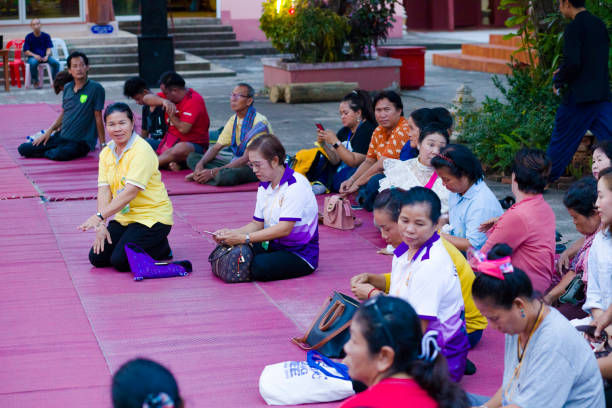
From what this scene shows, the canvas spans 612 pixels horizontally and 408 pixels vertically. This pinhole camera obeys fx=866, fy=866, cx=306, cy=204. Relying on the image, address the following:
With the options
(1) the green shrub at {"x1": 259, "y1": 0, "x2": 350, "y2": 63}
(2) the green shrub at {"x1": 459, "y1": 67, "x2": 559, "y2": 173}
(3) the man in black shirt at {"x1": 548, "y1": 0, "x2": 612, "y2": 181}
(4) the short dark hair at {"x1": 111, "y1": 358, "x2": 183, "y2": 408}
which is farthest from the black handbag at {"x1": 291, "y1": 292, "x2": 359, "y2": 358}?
(1) the green shrub at {"x1": 259, "y1": 0, "x2": 350, "y2": 63}

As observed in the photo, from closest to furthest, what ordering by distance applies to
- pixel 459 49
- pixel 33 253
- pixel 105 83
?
pixel 33 253 < pixel 105 83 < pixel 459 49

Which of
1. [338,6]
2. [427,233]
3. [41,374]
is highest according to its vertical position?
[338,6]

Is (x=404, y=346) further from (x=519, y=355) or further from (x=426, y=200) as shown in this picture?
(x=426, y=200)

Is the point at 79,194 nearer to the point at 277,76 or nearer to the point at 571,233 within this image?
the point at 571,233

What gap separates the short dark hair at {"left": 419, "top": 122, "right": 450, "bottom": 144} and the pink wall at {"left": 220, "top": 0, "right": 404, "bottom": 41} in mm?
17629

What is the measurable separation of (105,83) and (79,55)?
8.21 meters

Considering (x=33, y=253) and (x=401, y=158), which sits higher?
(x=401, y=158)

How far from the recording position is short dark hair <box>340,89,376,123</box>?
25.2 feet

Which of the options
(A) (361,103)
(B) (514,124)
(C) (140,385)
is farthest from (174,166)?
(C) (140,385)

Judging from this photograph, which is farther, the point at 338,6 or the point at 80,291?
the point at 338,6

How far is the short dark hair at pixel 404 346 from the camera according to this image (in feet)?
8.24

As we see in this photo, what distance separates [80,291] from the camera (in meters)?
5.66

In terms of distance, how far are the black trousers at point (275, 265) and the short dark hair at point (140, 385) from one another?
3.60 m

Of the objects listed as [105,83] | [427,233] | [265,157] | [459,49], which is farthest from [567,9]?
[459,49]
